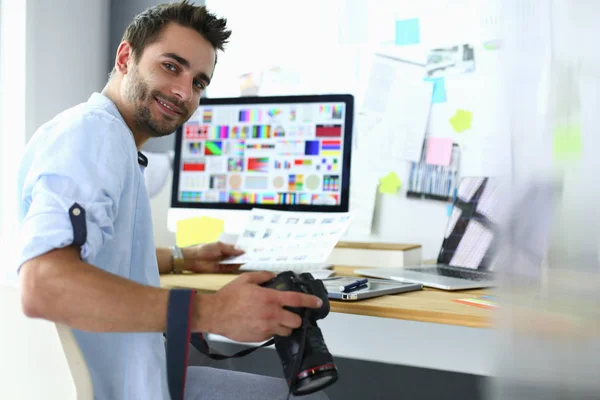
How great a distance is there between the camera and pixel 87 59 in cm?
223

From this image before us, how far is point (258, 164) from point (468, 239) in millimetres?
584

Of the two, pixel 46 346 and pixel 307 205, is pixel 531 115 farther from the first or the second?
pixel 307 205

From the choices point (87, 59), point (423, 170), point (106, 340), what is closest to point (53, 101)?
point (87, 59)

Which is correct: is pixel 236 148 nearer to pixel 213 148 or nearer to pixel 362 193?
pixel 213 148

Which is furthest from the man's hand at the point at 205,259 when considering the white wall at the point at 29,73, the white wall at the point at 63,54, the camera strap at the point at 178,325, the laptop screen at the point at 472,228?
the white wall at the point at 63,54

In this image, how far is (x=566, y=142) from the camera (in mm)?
476

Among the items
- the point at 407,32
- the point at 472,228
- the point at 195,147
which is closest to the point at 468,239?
the point at 472,228

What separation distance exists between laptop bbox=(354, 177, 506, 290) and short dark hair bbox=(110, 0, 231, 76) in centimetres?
61

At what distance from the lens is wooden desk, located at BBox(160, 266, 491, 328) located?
910 millimetres

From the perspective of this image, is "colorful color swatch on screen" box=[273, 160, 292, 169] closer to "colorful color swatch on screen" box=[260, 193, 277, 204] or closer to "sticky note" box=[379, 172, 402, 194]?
"colorful color swatch on screen" box=[260, 193, 277, 204]

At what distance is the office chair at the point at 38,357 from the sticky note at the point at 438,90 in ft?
4.25

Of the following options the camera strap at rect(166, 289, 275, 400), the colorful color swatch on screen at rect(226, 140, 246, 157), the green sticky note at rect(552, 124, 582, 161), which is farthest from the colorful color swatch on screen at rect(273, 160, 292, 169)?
the green sticky note at rect(552, 124, 582, 161)

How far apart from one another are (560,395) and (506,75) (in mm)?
266

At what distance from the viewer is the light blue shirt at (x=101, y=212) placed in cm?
77
